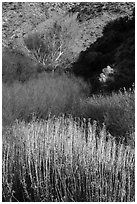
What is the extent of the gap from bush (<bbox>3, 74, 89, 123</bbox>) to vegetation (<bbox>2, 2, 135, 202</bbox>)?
1.2 inches

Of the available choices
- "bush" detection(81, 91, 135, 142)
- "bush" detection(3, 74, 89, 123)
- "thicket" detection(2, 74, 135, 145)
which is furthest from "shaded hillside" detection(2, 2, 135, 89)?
"bush" detection(81, 91, 135, 142)

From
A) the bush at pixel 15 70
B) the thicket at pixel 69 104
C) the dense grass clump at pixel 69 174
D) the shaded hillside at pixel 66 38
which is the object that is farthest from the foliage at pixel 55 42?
the dense grass clump at pixel 69 174

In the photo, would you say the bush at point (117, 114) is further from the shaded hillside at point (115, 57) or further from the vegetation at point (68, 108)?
the shaded hillside at point (115, 57)

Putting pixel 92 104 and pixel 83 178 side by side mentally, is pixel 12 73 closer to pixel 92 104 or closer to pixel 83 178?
pixel 92 104

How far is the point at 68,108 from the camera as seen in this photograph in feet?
32.9

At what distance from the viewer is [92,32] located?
29.5 metres

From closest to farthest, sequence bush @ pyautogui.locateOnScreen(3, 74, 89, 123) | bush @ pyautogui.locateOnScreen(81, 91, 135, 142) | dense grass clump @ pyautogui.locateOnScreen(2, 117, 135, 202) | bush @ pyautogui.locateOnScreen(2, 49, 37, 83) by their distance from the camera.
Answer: dense grass clump @ pyautogui.locateOnScreen(2, 117, 135, 202) < bush @ pyautogui.locateOnScreen(81, 91, 135, 142) < bush @ pyautogui.locateOnScreen(3, 74, 89, 123) < bush @ pyautogui.locateOnScreen(2, 49, 37, 83)

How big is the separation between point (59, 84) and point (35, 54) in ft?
41.8

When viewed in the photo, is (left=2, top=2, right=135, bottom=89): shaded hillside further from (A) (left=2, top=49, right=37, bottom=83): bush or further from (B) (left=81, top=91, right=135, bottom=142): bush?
(B) (left=81, top=91, right=135, bottom=142): bush

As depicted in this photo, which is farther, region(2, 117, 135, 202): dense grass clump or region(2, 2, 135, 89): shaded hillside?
region(2, 2, 135, 89): shaded hillside

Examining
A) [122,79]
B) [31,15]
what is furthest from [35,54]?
[122,79]

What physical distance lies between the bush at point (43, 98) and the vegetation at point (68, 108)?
3 cm

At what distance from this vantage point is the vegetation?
3498 mm

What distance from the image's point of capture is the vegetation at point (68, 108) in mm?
3498
